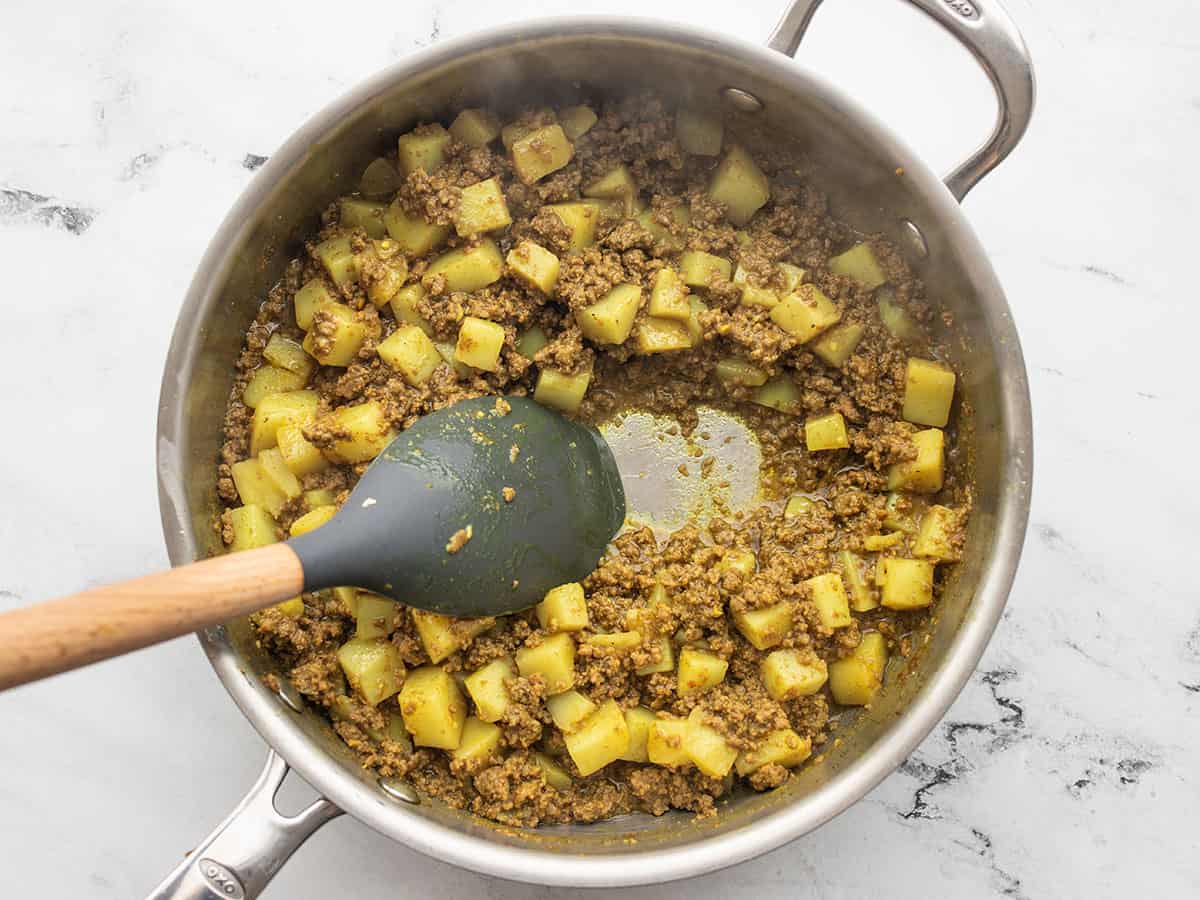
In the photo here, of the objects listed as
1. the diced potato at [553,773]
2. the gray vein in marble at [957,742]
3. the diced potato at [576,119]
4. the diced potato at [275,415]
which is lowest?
the gray vein in marble at [957,742]

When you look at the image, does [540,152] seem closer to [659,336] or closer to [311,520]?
[659,336]

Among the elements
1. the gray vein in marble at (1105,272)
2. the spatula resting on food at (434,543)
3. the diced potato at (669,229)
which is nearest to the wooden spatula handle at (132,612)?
the spatula resting on food at (434,543)

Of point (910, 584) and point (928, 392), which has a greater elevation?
point (928, 392)

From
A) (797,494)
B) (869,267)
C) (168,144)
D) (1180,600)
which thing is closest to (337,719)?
(797,494)

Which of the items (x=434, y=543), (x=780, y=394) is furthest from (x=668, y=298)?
(x=434, y=543)

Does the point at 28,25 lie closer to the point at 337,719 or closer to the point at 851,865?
the point at 337,719

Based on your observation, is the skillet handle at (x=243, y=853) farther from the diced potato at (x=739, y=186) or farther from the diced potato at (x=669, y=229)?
the diced potato at (x=739, y=186)

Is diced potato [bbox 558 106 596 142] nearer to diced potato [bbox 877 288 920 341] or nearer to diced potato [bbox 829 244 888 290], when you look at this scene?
diced potato [bbox 829 244 888 290]
